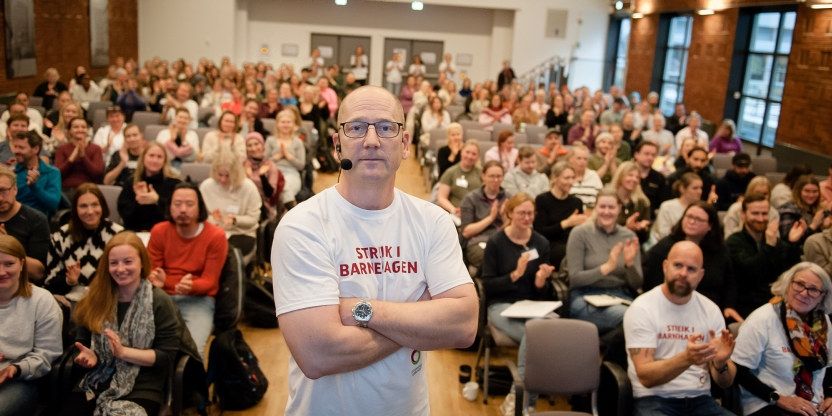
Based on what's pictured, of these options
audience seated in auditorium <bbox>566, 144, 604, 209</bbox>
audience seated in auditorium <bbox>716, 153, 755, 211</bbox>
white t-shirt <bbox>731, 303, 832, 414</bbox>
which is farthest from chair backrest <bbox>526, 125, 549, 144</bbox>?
white t-shirt <bbox>731, 303, 832, 414</bbox>

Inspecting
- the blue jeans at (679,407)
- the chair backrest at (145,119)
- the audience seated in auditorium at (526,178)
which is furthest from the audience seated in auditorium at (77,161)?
the blue jeans at (679,407)

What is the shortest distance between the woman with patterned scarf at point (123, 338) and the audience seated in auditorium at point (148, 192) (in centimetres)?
175

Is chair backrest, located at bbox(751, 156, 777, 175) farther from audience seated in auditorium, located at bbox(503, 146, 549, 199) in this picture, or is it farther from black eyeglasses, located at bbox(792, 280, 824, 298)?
black eyeglasses, located at bbox(792, 280, 824, 298)

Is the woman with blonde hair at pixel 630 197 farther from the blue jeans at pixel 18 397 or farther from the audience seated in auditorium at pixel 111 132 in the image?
the audience seated in auditorium at pixel 111 132

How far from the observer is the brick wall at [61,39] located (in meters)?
11.2

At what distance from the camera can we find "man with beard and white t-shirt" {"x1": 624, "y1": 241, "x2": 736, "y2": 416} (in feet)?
10.7

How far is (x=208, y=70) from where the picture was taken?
14602 millimetres

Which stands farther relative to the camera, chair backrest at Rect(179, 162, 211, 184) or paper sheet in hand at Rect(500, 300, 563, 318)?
chair backrest at Rect(179, 162, 211, 184)

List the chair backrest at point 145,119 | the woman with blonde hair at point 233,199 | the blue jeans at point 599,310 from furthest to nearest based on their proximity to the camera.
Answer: the chair backrest at point 145,119 < the woman with blonde hair at point 233,199 < the blue jeans at point 599,310

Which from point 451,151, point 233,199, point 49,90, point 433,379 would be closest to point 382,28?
point 49,90

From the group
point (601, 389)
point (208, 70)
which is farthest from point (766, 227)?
point (208, 70)

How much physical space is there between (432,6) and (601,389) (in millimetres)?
16516

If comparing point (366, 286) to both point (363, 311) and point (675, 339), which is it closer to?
point (363, 311)

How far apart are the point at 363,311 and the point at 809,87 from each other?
982 centimetres
